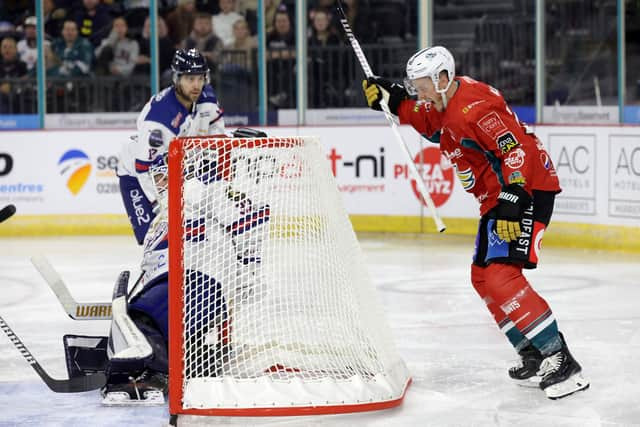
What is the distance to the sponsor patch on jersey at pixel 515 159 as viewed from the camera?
399 centimetres

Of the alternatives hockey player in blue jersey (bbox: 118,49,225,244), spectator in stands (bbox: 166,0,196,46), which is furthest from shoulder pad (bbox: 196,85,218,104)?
spectator in stands (bbox: 166,0,196,46)

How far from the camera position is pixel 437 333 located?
17.2 feet

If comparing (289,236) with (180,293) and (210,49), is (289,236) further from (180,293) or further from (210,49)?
(210,49)

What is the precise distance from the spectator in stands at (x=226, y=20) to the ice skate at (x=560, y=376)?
6523 mm

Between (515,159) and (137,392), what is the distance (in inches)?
57.5

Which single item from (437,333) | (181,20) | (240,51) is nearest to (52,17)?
(181,20)

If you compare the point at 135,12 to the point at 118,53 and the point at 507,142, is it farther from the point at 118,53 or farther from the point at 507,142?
the point at 507,142

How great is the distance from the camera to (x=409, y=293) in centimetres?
641

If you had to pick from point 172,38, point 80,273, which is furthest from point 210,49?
point 80,273

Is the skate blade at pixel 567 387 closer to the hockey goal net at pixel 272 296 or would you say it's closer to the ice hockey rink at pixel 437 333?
the ice hockey rink at pixel 437 333

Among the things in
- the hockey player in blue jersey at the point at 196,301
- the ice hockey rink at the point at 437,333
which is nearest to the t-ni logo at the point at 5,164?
the ice hockey rink at the point at 437,333

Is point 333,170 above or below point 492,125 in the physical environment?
below

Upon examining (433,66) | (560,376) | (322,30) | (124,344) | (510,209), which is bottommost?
(560,376)

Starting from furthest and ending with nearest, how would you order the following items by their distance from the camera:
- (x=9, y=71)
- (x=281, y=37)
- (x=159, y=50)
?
(x=9, y=71)
(x=159, y=50)
(x=281, y=37)
